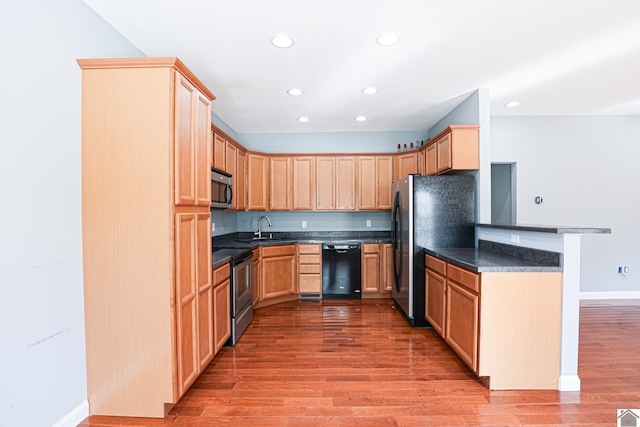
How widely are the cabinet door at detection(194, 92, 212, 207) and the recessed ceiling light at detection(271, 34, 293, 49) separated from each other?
28.7 inches

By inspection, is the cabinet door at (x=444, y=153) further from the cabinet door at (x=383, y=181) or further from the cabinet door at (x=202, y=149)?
the cabinet door at (x=202, y=149)

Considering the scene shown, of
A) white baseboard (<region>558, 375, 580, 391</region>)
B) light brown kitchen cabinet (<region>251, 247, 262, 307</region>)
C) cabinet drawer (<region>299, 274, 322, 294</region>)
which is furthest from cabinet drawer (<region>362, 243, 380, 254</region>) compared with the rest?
white baseboard (<region>558, 375, 580, 391</region>)

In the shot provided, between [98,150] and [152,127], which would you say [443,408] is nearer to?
[152,127]

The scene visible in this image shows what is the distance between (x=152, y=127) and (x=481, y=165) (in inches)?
131

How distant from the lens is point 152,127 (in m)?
1.81

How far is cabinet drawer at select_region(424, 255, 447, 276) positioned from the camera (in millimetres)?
2810

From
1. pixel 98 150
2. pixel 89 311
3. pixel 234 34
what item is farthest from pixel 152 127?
pixel 89 311

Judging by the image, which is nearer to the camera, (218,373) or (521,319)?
(521,319)

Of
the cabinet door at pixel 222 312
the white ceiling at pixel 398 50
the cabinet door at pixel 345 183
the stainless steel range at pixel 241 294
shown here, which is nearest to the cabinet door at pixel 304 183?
the cabinet door at pixel 345 183

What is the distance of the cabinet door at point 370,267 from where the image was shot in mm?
4461

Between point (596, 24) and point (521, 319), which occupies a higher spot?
point (596, 24)

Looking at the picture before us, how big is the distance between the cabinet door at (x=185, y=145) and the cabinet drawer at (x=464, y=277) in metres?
2.17

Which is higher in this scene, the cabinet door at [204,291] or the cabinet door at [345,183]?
the cabinet door at [345,183]

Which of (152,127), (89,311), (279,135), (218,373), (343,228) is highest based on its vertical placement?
(279,135)
